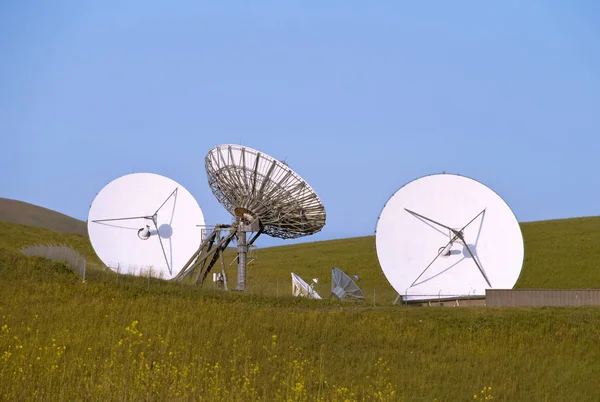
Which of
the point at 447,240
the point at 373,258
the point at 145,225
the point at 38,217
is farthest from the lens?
the point at 38,217

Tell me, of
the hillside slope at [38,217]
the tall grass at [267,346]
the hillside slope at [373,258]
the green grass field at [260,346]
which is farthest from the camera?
the hillside slope at [38,217]

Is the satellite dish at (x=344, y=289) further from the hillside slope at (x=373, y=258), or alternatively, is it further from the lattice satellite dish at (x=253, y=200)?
the hillside slope at (x=373, y=258)

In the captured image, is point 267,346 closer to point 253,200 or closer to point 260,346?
point 260,346

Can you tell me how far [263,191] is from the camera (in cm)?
4528

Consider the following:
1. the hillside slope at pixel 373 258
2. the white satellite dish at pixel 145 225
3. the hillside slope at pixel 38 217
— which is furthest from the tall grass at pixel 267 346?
the hillside slope at pixel 38 217

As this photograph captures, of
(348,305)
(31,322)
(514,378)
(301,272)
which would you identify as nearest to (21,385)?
(31,322)

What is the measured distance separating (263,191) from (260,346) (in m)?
19.0

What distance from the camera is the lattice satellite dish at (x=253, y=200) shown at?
144ft

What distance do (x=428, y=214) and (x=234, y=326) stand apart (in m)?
17.2

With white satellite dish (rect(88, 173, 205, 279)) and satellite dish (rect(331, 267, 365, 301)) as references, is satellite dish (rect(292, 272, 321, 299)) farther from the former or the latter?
white satellite dish (rect(88, 173, 205, 279))

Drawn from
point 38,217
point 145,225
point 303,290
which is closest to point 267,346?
point 303,290

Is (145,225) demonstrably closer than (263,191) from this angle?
No

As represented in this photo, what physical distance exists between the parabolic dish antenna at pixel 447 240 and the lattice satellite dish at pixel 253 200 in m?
4.63

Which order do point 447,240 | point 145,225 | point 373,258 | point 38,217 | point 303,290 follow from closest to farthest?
point 447,240 < point 303,290 < point 145,225 < point 373,258 < point 38,217
